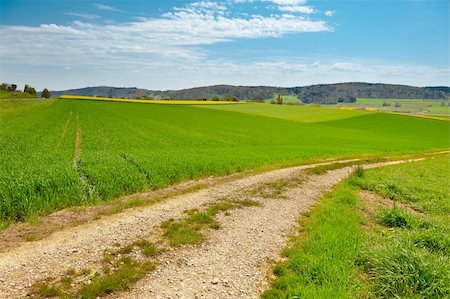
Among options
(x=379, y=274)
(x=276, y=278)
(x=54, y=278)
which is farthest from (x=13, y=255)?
(x=379, y=274)

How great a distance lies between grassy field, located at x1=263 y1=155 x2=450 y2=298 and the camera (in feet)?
26.6

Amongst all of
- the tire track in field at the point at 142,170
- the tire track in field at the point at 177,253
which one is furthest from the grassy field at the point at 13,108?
the tire track in field at the point at 177,253

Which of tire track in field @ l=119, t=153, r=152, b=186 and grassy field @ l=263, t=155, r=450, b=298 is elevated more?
tire track in field @ l=119, t=153, r=152, b=186

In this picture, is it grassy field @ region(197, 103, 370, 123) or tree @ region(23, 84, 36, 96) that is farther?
tree @ region(23, 84, 36, 96)

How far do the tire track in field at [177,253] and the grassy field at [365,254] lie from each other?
0.83 meters

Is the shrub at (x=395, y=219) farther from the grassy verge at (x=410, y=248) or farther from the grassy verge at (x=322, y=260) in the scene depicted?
the grassy verge at (x=322, y=260)

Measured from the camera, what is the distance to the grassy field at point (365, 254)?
8109 mm

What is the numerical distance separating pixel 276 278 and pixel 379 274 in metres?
2.76

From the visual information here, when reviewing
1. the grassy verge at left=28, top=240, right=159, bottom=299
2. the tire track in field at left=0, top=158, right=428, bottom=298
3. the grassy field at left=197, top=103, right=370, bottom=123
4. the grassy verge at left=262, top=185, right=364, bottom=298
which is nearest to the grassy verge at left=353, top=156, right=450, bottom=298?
the grassy verge at left=262, top=185, right=364, bottom=298

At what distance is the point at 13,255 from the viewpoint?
A: 9.27 meters

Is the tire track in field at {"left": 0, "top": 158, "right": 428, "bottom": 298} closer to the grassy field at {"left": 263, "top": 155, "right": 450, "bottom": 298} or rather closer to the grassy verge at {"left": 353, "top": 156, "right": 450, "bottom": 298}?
the grassy field at {"left": 263, "top": 155, "right": 450, "bottom": 298}

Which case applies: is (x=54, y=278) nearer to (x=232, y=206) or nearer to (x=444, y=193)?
(x=232, y=206)

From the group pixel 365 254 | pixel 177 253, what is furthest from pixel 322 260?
pixel 177 253

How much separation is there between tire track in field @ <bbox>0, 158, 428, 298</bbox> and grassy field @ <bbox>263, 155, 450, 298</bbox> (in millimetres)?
833
